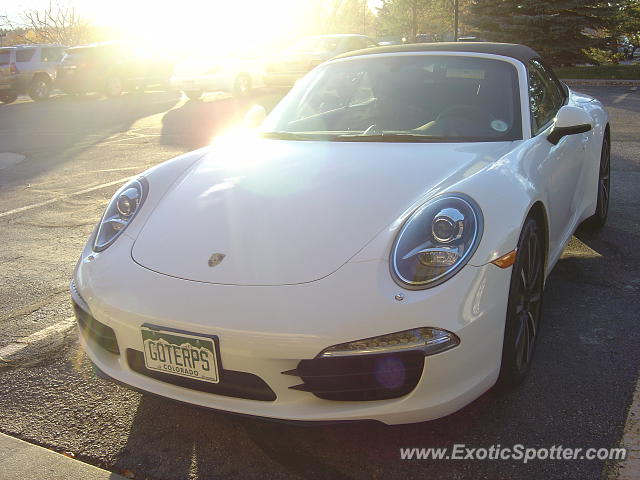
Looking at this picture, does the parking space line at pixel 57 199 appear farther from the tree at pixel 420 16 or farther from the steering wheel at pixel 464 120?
the tree at pixel 420 16

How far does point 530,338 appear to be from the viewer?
2.90 metres

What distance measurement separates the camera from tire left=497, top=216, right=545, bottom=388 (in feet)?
8.38

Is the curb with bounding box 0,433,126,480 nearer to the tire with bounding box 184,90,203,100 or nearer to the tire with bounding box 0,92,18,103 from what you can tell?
the tire with bounding box 184,90,203,100

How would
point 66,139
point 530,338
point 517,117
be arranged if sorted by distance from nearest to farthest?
point 530,338 → point 517,117 → point 66,139

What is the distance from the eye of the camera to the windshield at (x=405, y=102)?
3469mm

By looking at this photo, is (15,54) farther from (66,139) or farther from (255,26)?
(255,26)

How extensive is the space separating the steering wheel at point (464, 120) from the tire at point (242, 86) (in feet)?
46.8

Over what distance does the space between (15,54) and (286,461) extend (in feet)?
70.1

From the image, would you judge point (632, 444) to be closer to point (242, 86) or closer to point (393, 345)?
point (393, 345)

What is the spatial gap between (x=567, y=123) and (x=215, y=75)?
47.4ft

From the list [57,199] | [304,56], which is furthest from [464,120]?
[304,56]

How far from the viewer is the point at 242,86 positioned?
17516 mm

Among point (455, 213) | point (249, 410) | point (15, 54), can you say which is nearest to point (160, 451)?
point (249, 410)

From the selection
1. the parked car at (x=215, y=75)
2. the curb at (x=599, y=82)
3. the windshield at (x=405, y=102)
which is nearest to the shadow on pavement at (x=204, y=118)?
the parked car at (x=215, y=75)
